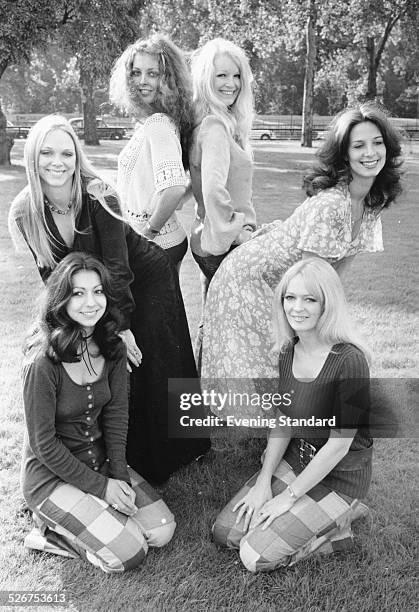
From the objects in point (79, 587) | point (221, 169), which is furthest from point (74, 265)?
point (79, 587)

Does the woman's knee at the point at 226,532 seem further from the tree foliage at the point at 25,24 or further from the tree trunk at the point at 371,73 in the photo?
the tree trunk at the point at 371,73

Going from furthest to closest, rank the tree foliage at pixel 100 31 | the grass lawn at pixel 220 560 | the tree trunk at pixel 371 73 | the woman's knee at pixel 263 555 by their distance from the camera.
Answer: the tree trunk at pixel 371 73 → the tree foliage at pixel 100 31 → the woman's knee at pixel 263 555 → the grass lawn at pixel 220 560

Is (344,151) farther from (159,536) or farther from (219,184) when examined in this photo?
(159,536)

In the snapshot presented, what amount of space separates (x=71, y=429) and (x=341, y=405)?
1.08 metres

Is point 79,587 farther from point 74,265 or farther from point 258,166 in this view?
point 258,166

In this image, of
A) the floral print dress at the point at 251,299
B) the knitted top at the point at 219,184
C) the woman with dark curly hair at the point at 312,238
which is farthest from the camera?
the knitted top at the point at 219,184

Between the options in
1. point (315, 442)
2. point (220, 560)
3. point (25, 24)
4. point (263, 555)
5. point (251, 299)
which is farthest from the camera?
point (25, 24)

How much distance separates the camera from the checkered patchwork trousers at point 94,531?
2.47 m

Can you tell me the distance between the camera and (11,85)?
144ft

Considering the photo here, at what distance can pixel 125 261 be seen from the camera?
268cm

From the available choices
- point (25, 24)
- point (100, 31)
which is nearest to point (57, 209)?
point (25, 24)

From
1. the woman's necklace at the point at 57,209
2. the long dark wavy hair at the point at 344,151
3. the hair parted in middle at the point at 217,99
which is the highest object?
the hair parted in middle at the point at 217,99

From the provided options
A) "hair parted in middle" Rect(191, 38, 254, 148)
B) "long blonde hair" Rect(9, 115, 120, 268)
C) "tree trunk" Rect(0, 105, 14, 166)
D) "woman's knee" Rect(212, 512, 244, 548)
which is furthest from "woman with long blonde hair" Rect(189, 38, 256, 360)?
"tree trunk" Rect(0, 105, 14, 166)

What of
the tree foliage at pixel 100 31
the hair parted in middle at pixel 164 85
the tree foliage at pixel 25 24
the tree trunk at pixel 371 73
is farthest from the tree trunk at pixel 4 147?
the tree trunk at pixel 371 73
